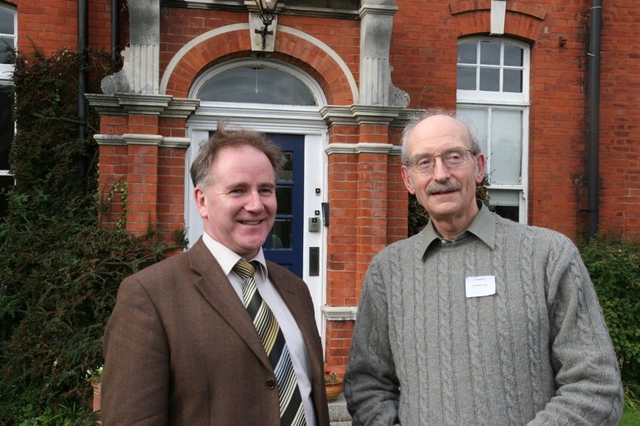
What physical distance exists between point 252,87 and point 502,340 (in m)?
4.23

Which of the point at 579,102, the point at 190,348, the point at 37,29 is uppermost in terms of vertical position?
the point at 37,29

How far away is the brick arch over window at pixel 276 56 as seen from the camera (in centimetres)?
516

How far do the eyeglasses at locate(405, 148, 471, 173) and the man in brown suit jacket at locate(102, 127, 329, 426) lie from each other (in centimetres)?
52

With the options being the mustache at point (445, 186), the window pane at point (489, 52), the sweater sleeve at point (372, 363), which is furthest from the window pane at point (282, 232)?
the mustache at point (445, 186)

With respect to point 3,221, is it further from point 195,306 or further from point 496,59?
point 496,59

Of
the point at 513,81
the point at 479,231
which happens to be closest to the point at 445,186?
the point at 479,231

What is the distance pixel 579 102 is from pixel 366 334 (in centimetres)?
537

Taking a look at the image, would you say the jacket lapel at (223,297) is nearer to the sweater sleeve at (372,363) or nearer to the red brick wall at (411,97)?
the sweater sleeve at (372,363)

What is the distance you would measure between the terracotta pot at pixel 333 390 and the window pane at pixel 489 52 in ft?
13.0

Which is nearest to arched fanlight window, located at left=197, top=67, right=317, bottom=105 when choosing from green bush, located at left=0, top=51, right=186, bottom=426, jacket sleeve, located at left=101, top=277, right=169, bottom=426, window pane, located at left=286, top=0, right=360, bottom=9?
window pane, located at left=286, top=0, right=360, bottom=9

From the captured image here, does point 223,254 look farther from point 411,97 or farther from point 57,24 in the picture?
point 57,24

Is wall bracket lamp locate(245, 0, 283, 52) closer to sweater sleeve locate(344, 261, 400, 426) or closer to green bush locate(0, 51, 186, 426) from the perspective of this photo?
green bush locate(0, 51, 186, 426)

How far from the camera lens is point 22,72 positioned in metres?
5.44

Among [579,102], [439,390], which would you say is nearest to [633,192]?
[579,102]
